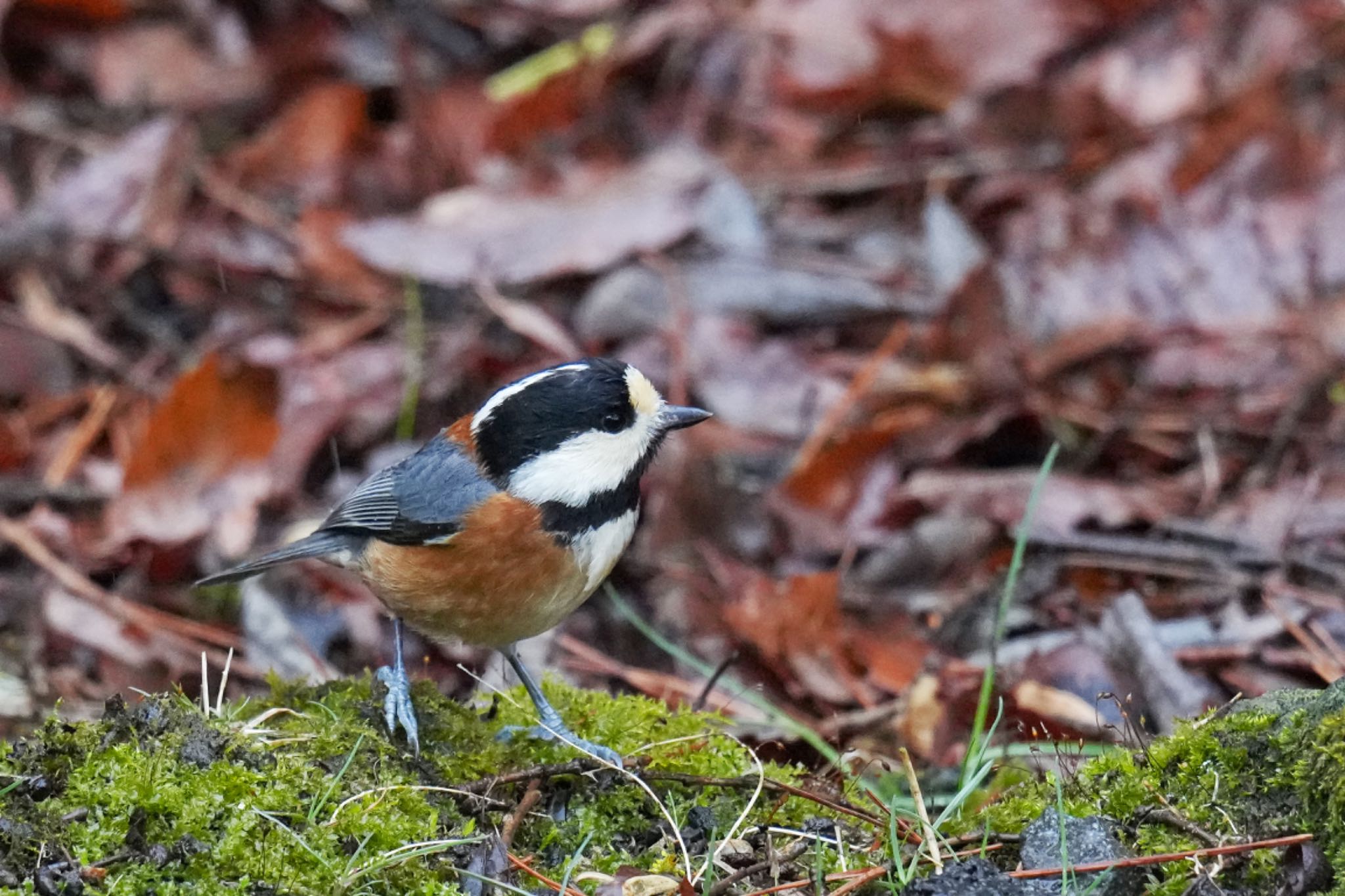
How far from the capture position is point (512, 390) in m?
3.90

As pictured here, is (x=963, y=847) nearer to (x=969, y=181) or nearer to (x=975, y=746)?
(x=975, y=746)

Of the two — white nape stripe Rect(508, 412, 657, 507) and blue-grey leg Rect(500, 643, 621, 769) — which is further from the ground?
white nape stripe Rect(508, 412, 657, 507)

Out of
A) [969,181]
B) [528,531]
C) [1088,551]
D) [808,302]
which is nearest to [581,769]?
[528,531]

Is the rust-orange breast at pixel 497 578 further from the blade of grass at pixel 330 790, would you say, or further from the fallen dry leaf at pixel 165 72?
the fallen dry leaf at pixel 165 72

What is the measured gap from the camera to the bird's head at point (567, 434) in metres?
3.82

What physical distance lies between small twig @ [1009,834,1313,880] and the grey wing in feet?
5.74

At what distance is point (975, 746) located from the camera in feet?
12.3

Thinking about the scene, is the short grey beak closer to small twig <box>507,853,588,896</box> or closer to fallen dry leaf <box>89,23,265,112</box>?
small twig <box>507,853,588,896</box>

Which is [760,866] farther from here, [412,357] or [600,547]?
[412,357]

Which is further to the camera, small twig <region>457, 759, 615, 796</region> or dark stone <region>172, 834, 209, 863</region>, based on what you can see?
small twig <region>457, 759, 615, 796</region>

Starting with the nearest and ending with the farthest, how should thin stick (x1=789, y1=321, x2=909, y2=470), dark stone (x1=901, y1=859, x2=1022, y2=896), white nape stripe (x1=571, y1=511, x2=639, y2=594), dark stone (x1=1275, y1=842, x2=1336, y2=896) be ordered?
dark stone (x1=1275, y1=842, x2=1336, y2=896)
dark stone (x1=901, y1=859, x2=1022, y2=896)
white nape stripe (x1=571, y1=511, x2=639, y2=594)
thin stick (x1=789, y1=321, x2=909, y2=470)

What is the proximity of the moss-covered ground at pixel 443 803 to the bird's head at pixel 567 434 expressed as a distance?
691 mm

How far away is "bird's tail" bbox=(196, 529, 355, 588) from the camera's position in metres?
4.20

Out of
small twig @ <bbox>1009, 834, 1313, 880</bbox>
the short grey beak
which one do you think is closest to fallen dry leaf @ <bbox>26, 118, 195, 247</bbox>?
the short grey beak
